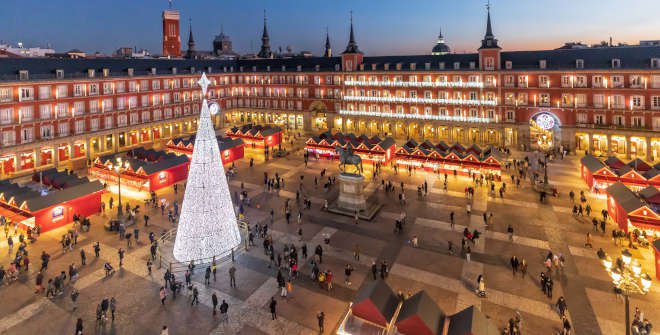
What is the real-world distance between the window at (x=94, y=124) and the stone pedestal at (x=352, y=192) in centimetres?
4791

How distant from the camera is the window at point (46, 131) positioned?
183 feet

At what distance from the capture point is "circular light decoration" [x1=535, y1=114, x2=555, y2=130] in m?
64.1

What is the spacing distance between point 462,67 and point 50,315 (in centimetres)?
7214

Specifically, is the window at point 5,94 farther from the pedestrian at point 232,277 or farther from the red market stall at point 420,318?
the red market stall at point 420,318

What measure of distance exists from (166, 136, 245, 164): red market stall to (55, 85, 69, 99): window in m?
17.3

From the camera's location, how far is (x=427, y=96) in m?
76.8

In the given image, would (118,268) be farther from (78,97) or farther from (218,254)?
(78,97)

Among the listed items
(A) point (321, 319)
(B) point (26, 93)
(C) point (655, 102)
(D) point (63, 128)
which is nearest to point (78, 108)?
(D) point (63, 128)

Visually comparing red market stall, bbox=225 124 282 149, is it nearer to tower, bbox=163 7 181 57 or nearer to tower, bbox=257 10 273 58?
tower, bbox=257 10 273 58

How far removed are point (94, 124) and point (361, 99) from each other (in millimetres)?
51385

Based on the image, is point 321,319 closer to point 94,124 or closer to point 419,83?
point 94,124

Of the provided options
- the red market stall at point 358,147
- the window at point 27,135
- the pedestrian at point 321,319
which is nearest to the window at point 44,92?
the window at point 27,135

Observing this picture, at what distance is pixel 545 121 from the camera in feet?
212

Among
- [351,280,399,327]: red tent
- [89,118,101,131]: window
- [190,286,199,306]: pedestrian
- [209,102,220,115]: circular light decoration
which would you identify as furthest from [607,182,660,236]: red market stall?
[209,102,220,115]: circular light decoration
